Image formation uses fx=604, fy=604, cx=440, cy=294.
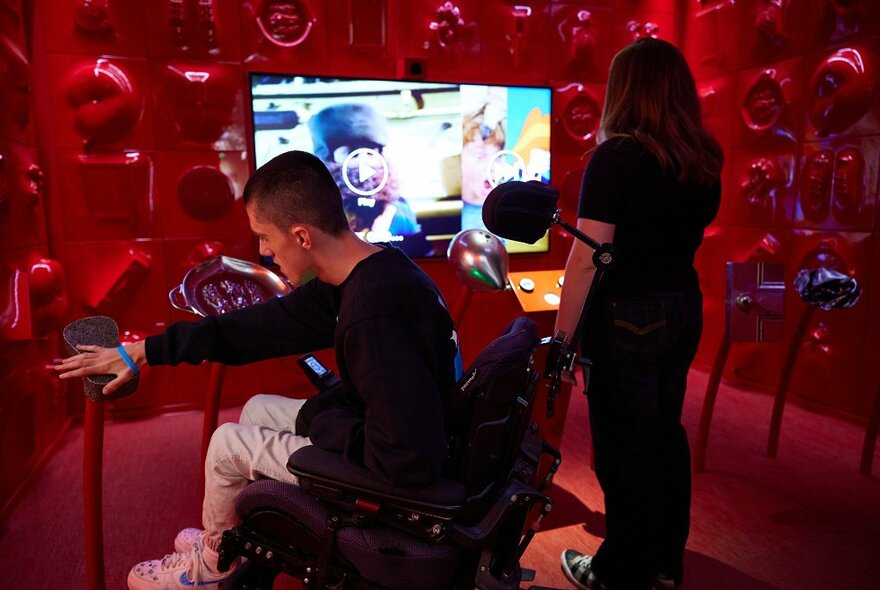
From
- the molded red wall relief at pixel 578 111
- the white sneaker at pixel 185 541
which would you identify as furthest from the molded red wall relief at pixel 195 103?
the white sneaker at pixel 185 541

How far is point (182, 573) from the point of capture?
1.56m

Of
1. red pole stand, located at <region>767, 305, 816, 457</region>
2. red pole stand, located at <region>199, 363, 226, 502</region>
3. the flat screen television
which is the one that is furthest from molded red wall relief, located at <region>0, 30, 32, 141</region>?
red pole stand, located at <region>767, 305, 816, 457</region>

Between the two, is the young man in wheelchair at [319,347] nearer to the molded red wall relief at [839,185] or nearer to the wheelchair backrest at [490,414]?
the wheelchair backrest at [490,414]

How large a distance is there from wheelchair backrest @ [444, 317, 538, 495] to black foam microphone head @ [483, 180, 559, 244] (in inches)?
9.1

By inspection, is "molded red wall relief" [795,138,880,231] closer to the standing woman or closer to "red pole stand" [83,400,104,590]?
the standing woman

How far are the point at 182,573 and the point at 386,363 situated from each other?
922 mm

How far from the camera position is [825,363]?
3.45 meters

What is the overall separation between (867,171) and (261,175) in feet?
10.6

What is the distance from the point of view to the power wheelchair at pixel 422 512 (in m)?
1.16

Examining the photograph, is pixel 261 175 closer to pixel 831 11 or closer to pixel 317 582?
pixel 317 582

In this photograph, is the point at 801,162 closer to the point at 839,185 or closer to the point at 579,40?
the point at 839,185

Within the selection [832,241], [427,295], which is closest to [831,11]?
[832,241]

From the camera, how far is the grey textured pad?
1331 mm

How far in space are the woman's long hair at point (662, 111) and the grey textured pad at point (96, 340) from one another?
4.43 ft
